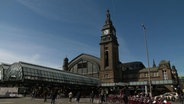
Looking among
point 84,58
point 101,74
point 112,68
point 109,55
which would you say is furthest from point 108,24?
point 101,74

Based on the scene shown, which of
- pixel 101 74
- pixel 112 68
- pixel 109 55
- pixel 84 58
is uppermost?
pixel 84 58

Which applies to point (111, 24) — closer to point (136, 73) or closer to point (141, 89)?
point (136, 73)

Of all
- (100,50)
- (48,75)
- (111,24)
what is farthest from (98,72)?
(48,75)

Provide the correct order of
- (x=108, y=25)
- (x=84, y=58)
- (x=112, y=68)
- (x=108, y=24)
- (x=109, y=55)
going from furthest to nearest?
(x=84, y=58) < (x=108, y=24) < (x=108, y=25) < (x=109, y=55) < (x=112, y=68)

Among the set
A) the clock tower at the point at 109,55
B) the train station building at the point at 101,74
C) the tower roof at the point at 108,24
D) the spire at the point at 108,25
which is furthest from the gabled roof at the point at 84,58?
the tower roof at the point at 108,24

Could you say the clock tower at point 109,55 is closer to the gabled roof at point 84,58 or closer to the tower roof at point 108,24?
the tower roof at point 108,24

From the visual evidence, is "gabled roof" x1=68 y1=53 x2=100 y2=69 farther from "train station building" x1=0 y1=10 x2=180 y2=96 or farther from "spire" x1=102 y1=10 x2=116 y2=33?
"spire" x1=102 y1=10 x2=116 y2=33

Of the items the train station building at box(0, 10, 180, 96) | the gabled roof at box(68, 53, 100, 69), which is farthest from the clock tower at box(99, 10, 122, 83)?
the gabled roof at box(68, 53, 100, 69)

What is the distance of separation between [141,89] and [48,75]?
3338 centimetres

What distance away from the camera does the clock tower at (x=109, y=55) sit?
3172 inches

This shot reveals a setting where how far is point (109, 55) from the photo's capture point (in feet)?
270

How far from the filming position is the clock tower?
80562 millimetres

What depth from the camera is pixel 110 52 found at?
81.8 metres

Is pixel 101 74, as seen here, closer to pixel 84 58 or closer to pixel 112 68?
pixel 112 68
